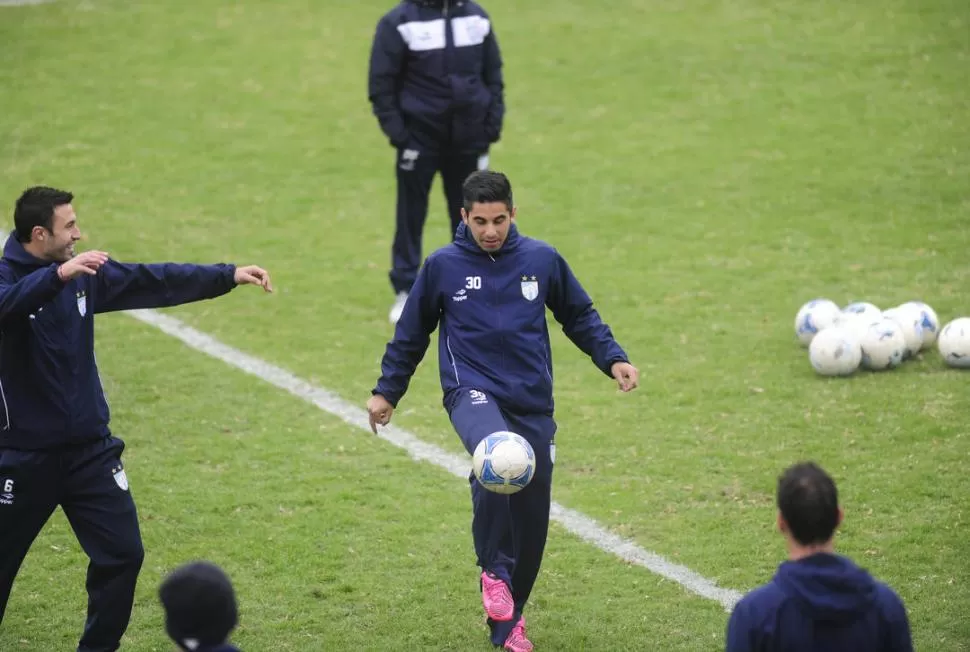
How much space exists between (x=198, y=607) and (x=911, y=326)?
7637mm

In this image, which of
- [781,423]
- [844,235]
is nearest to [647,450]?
[781,423]

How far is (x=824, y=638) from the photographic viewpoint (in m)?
4.25

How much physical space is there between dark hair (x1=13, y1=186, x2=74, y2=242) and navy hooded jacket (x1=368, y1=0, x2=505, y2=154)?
18.8 feet

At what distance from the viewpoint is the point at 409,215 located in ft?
39.8

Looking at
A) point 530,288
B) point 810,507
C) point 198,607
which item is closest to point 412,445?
point 530,288

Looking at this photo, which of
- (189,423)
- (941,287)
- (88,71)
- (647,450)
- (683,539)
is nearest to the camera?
(683,539)

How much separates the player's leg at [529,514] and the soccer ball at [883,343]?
4.53m

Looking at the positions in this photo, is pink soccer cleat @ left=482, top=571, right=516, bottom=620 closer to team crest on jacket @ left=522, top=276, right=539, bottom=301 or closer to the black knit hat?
team crest on jacket @ left=522, top=276, right=539, bottom=301

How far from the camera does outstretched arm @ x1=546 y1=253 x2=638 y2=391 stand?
262 inches

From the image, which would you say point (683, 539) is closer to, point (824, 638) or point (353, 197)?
point (824, 638)

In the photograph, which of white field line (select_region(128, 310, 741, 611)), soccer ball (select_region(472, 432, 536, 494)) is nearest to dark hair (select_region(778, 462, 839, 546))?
soccer ball (select_region(472, 432, 536, 494))

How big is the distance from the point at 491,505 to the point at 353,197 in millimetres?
9694

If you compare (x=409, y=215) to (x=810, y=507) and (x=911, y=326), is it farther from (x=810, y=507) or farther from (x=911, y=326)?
(x=810, y=507)

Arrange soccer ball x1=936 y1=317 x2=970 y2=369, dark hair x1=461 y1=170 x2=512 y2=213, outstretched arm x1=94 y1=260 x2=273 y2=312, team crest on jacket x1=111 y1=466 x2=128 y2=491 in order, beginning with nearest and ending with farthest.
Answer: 1. team crest on jacket x1=111 y1=466 x2=128 y2=491
2. outstretched arm x1=94 y1=260 x2=273 y2=312
3. dark hair x1=461 y1=170 x2=512 y2=213
4. soccer ball x1=936 y1=317 x2=970 y2=369
